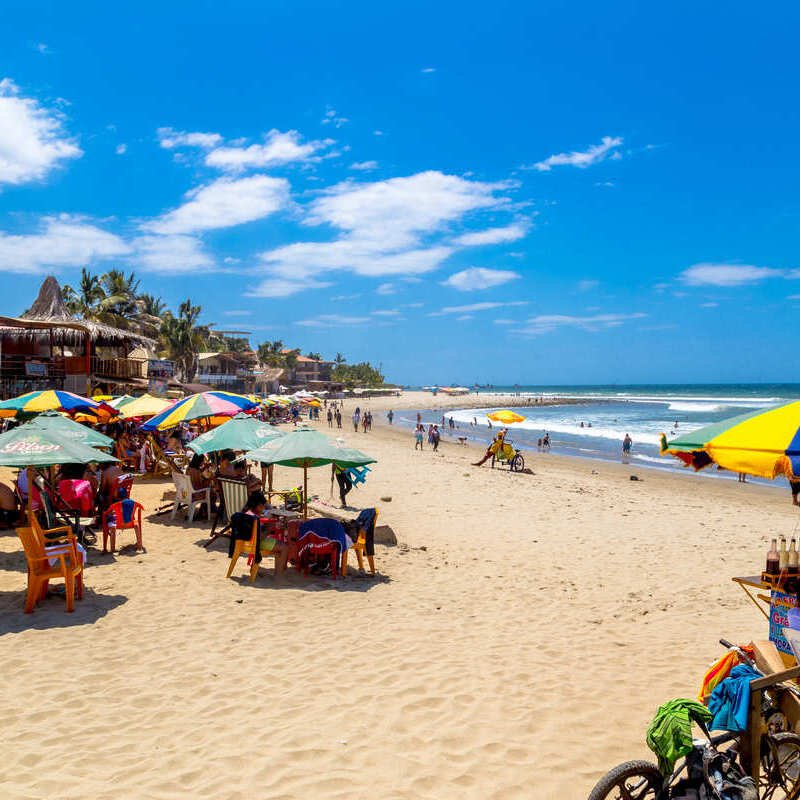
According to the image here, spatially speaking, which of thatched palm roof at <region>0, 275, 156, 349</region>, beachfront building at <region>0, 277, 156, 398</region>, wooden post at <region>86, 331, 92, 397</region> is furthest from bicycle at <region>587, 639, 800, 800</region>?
wooden post at <region>86, 331, 92, 397</region>

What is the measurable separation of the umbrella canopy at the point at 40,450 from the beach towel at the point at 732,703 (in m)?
5.88

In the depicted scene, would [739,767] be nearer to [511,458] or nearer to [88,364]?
[511,458]

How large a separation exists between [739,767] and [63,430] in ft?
22.9

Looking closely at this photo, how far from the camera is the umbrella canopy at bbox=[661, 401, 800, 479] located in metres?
3.38

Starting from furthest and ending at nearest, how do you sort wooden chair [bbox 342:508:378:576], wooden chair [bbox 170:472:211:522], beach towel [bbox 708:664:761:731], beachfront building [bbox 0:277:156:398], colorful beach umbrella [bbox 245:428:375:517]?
beachfront building [bbox 0:277:156:398], wooden chair [bbox 170:472:211:522], wooden chair [bbox 342:508:378:576], colorful beach umbrella [bbox 245:428:375:517], beach towel [bbox 708:664:761:731]

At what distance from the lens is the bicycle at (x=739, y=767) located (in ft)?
8.77

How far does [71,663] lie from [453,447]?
28.3 meters

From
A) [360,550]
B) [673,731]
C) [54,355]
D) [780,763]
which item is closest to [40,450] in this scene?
[360,550]

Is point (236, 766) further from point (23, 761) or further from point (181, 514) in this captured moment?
point (181, 514)

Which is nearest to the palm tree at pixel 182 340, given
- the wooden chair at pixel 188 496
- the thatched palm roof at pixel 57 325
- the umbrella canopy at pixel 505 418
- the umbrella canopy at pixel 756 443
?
the thatched palm roof at pixel 57 325

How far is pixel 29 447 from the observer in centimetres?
628

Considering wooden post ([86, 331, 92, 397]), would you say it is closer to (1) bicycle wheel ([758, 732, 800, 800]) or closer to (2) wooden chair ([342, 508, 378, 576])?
(2) wooden chair ([342, 508, 378, 576])

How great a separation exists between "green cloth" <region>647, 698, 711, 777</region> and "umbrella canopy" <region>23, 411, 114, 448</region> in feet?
20.8

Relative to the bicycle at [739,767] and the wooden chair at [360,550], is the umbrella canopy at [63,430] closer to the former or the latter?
the wooden chair at [360,550]
